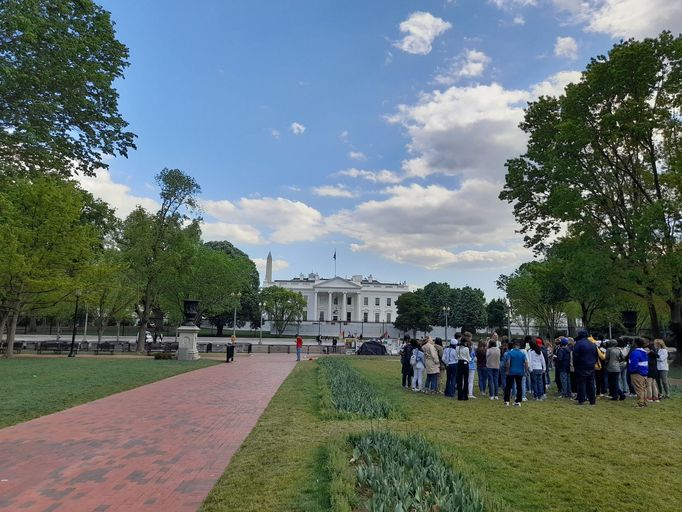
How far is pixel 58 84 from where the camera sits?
25.6 feet

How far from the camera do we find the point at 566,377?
1370cm

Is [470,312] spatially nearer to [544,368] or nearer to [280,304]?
[280,304]

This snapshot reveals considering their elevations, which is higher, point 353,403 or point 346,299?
point 346,299

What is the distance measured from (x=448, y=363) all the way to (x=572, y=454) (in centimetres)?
657

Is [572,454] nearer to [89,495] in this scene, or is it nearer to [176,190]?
[89,495]

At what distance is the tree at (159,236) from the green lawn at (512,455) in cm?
2395

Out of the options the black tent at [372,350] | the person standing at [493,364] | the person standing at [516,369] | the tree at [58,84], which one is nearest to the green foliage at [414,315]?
the black tent at [372,350]

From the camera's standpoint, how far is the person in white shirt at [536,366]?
13.1 meters

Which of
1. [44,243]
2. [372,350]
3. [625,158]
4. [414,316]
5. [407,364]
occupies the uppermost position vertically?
[625,158]

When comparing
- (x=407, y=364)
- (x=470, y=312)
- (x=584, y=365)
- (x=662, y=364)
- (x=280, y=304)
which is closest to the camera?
(x=584, y=365)

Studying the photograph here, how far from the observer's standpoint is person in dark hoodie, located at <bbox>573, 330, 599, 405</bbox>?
12023 millimetres

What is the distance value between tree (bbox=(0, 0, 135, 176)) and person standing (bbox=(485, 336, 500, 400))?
10210 mm

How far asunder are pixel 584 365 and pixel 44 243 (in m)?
25.2

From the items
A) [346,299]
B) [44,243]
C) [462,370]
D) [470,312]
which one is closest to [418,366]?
[462,370]
